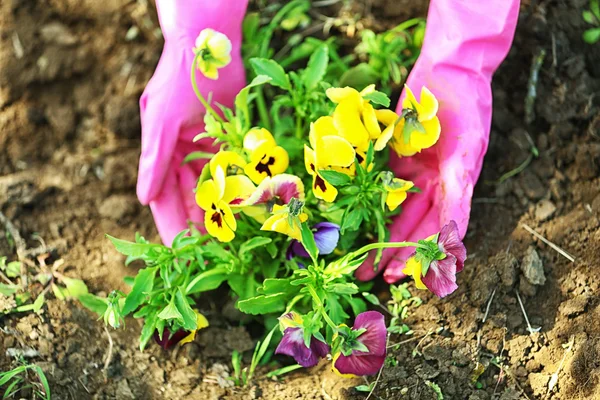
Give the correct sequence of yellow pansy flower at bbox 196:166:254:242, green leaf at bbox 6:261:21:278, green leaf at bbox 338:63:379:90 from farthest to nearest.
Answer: green leaf at bbox 338:63:379:90
green leaf at bbox 6:261:21:278
yellow pansy flower at bbox 196:166:254:242

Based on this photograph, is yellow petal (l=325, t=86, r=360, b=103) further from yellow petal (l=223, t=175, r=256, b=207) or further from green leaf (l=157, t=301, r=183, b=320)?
green leaf (l=157, t=301, r=183, b=320)

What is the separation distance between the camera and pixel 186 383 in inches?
67.8

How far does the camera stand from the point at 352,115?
5.21 ft

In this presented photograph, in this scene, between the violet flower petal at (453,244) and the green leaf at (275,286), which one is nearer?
the violet flower petal at (453,244)

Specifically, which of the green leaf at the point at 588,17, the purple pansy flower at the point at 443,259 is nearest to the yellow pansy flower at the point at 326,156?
the purple pansy flower at the point at 443,259

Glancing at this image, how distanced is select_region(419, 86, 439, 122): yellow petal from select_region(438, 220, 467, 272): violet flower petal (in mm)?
258

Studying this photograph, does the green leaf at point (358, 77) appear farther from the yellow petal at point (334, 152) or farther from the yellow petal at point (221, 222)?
the yellow petal at point (221, 222)

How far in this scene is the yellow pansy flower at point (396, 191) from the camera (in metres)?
1.56

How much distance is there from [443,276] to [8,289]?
101 cm

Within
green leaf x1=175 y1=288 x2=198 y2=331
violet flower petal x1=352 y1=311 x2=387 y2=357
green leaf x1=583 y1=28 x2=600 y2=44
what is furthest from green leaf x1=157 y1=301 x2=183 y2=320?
green leaf x1=583 y1=28 x2=600 y2=44

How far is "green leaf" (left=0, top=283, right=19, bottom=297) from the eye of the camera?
1747mm

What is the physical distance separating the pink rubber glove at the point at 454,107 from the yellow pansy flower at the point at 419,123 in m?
0.08

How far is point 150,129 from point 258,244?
375mm

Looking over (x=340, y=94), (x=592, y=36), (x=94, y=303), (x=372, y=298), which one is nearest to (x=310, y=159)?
(x=340, y=94)
